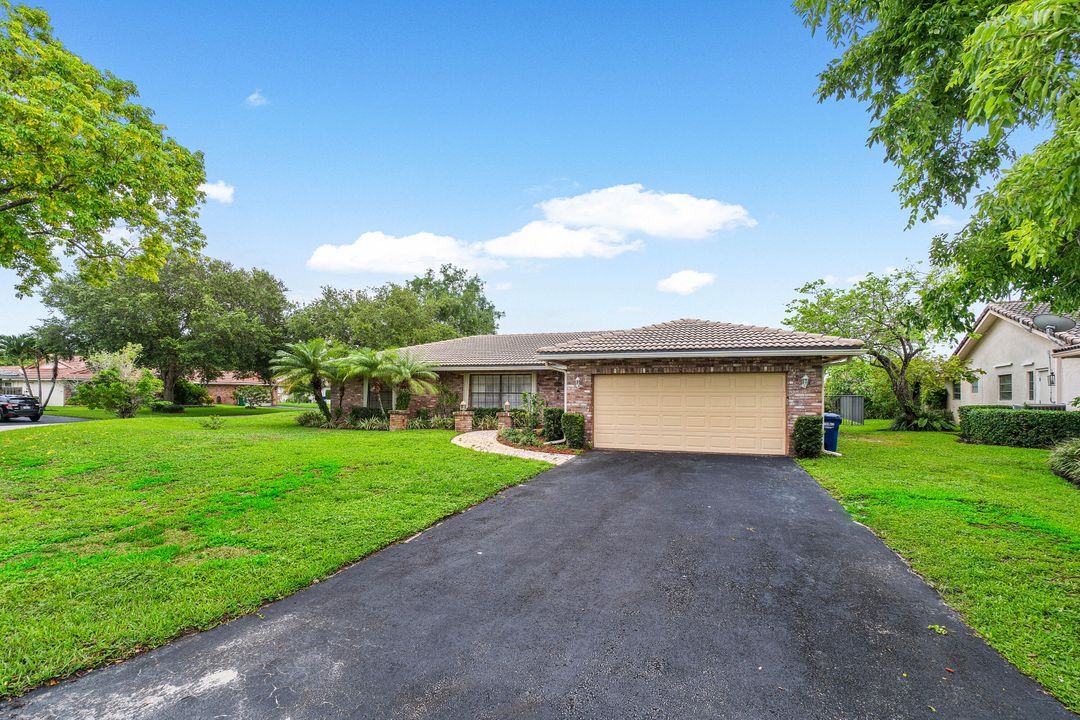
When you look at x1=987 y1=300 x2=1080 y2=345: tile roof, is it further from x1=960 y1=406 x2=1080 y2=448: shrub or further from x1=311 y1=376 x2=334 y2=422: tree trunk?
x1=311 y1=376 x2=334 y2=422: tree trunk

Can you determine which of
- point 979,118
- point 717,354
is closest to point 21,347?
point 717,354

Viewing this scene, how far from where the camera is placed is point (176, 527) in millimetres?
4984

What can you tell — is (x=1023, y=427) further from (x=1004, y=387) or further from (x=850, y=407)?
(x=850, y=407)

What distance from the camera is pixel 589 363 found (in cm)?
1173

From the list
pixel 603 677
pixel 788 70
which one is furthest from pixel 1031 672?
pixel 788 70

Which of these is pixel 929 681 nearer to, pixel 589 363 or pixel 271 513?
pixel 271 513

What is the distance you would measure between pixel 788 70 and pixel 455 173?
10.2 m

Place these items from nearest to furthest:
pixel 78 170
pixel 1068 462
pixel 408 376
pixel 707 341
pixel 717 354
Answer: pixel 1068 462 → pixel 78 170 → pixel 717 354 → pixel 707 341 → pixel 408 376

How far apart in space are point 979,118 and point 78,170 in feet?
45.8

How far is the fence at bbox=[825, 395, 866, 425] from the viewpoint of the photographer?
68.6 feet

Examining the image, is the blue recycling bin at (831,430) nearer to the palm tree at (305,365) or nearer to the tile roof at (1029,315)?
the tile roof at (1029,315)

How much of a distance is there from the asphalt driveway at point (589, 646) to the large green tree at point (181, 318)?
26.9m

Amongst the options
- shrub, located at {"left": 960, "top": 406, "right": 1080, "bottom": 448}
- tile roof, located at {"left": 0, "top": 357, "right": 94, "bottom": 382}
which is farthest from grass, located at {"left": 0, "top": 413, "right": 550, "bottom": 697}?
tile roof, located at {"left": 0, "top": 357, "right": 94, "bottom": 382}

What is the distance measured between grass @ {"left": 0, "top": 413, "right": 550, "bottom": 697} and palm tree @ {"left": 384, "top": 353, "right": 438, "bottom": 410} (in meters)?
5.59
